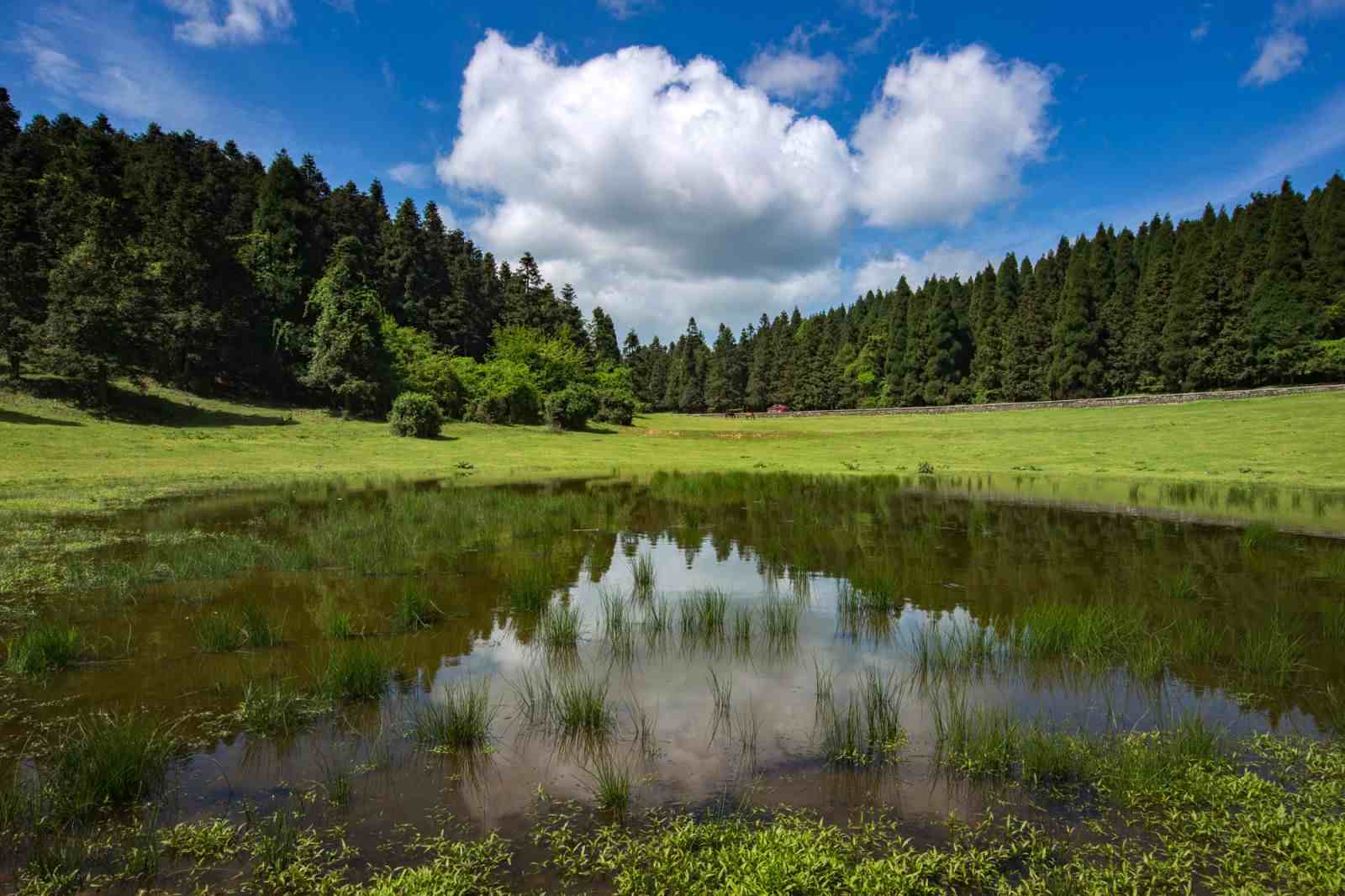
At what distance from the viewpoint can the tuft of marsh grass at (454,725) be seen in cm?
537

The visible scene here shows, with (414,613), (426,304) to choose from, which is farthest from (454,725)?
(426,304)

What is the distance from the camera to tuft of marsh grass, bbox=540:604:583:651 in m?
7.95

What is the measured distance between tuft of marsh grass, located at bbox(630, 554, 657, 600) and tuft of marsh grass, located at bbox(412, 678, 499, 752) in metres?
4.50

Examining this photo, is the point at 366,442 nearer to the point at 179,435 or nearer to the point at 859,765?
the point at 179,435

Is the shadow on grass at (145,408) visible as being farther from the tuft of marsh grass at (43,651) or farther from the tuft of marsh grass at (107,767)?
the tuft of marsh grass at (107,767)

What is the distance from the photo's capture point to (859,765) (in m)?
5.12

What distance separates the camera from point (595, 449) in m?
41.9

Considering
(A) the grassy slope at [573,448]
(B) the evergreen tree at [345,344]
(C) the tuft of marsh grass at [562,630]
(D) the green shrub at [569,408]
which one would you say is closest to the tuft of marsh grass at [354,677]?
(C) the tuft of marsh grass at [562,630]

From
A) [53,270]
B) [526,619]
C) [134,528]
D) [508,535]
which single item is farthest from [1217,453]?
[53,270]

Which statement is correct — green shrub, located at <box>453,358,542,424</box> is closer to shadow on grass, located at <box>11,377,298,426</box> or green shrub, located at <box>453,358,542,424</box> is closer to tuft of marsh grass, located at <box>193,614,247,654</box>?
shadow on grass, located at <box>11,377,298,426</box>

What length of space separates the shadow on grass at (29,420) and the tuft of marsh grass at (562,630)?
33.7 m

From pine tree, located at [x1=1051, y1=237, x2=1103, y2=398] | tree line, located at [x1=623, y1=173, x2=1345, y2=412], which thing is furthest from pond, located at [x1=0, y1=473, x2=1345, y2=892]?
pine tree, located at [x1=1051, y1=237, x2=1103, y2=398]

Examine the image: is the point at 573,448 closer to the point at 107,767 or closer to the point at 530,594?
the point at 530,594

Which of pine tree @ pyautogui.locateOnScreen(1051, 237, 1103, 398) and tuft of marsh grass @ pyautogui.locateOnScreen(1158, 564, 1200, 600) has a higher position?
pine tree @ pyautogui.locateOnScreen(1051, 237, 1103, 398)
